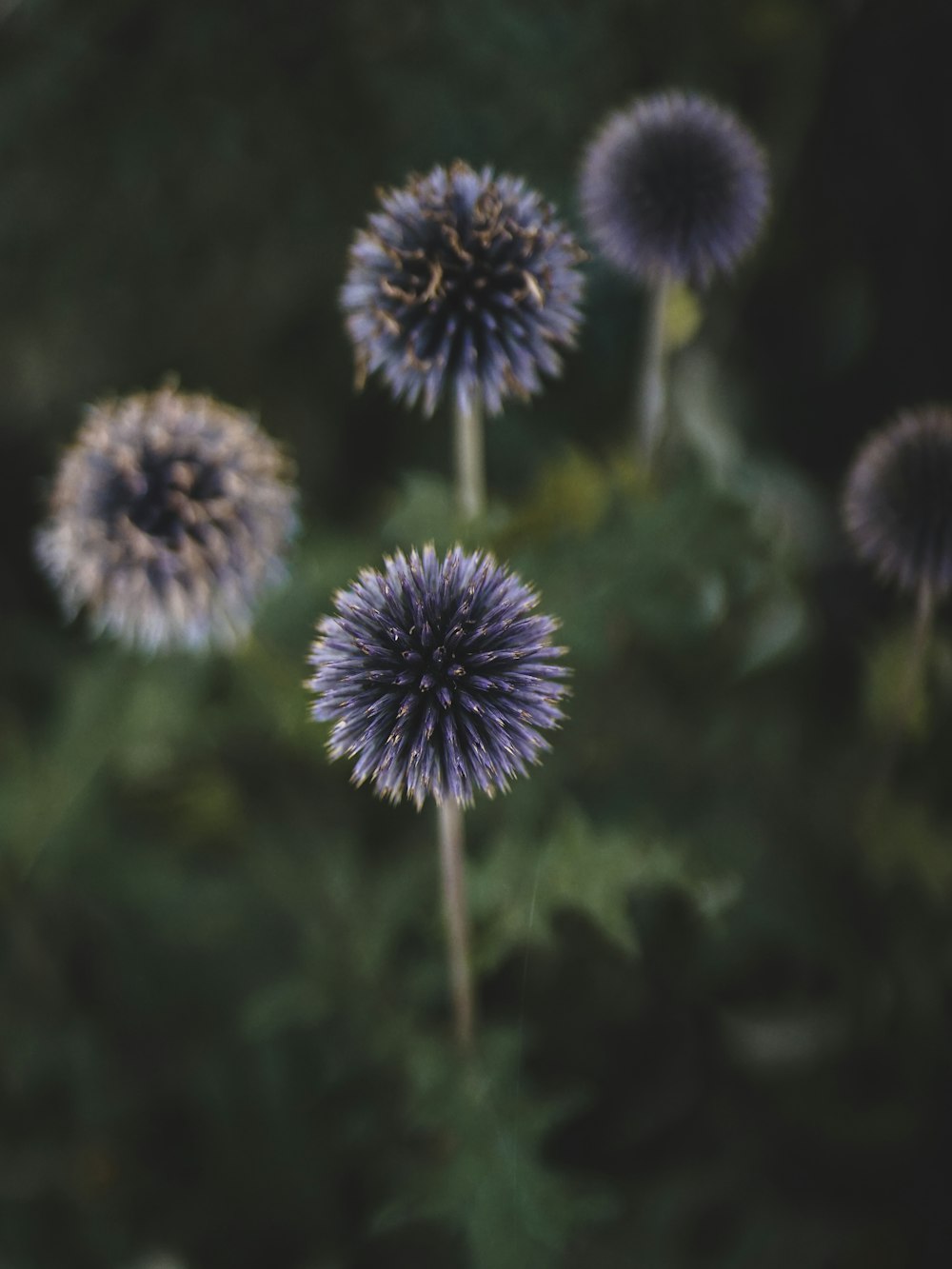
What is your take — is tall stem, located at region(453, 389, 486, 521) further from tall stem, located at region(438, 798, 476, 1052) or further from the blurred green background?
tall stem, located at region(438, 798, 476, 1052)

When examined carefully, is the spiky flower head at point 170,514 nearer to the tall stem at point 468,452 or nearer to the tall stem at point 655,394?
the tall stem at point 468,452

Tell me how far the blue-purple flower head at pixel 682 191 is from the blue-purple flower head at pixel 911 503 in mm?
272

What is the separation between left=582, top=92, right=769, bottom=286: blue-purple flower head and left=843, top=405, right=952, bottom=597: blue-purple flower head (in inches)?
10.7

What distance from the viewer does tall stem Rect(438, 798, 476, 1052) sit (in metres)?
0.87

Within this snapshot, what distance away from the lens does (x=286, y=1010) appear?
50.3 inches

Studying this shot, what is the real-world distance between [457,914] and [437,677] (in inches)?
13.2

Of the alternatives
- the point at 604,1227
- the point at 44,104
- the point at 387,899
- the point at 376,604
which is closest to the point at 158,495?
the point at 376,604

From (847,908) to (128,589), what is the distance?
1.02m

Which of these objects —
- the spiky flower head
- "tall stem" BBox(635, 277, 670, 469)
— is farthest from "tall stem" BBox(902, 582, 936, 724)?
the spiky flower head

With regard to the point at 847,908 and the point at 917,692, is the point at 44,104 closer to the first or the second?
the point at 917,692

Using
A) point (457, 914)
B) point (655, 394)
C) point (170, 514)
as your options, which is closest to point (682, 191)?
point (655, 394)

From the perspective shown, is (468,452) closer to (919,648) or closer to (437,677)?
(437,677)

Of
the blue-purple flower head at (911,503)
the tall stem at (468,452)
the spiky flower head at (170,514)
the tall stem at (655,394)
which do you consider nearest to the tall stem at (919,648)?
the blue-purple flower head at (911,503)

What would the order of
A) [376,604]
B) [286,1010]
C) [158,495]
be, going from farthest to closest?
[286,1010] < [158,495] < [376,604]
